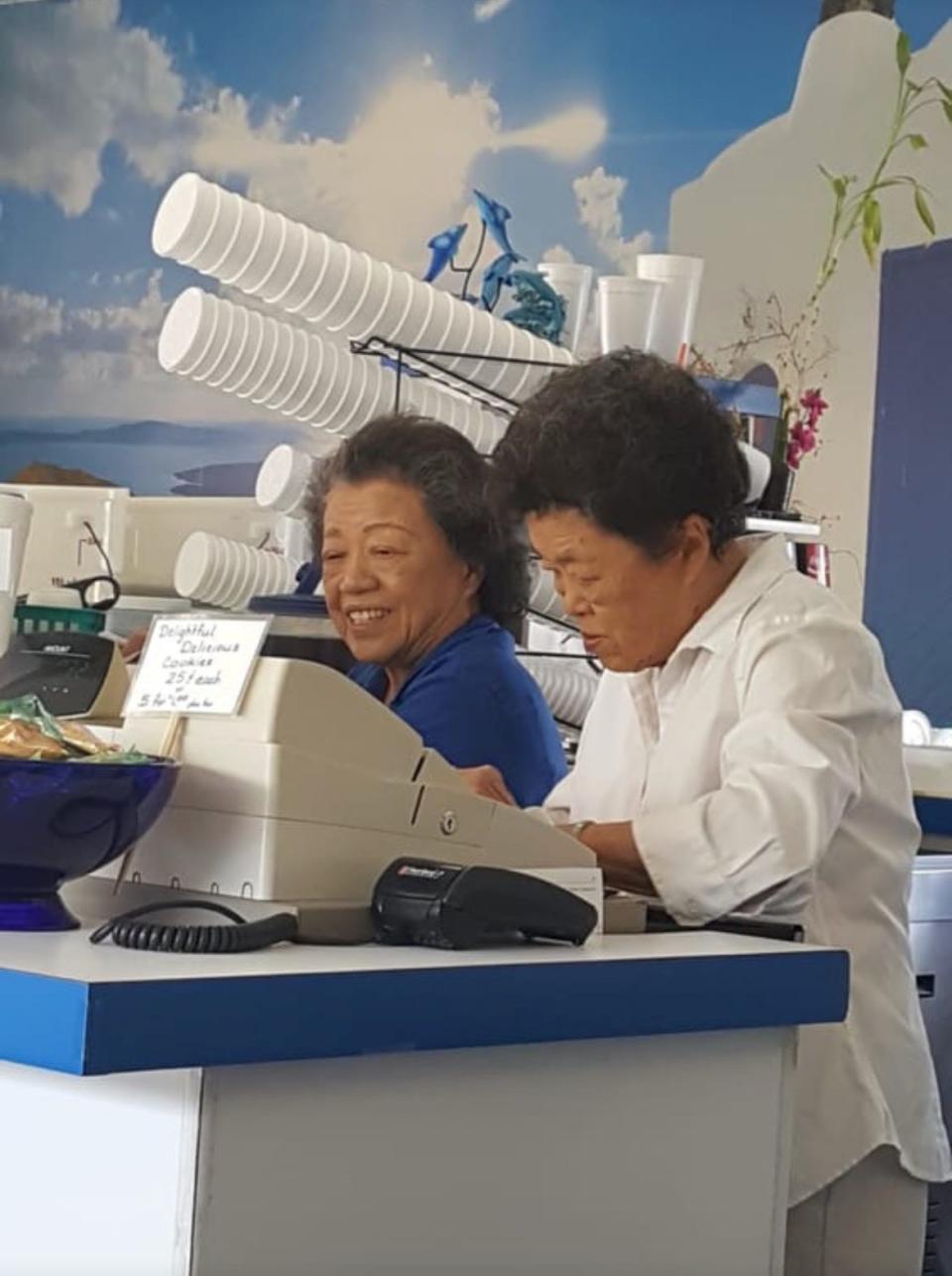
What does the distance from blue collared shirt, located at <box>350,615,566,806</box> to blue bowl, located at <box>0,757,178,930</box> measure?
31.6 inches

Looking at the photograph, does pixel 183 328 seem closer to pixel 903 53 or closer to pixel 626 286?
pixel 626 286

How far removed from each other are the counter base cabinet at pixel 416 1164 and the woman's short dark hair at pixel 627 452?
500mm

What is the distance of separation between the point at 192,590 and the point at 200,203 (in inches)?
29.2

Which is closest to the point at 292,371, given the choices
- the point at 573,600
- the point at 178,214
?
the point at 178,214

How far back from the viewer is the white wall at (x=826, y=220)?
162 inches

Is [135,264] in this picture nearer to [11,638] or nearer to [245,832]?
[11,638]

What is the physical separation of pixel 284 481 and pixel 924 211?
1646 millimetres

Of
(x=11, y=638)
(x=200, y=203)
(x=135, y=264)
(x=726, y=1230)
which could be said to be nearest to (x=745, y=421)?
(x=200, y=203)

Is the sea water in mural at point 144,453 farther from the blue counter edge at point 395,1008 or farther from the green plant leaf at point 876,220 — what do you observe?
the blue counter edge at point 395,1008

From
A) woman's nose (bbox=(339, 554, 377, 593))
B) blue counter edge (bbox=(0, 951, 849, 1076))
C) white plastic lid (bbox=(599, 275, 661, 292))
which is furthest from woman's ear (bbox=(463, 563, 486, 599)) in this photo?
blue counter edge (bbox=(0, 951, 849, 1076))

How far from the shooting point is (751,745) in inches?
70.9

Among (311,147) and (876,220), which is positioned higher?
(311,147)

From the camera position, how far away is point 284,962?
1.39m

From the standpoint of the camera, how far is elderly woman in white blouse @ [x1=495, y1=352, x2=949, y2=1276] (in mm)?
1787
